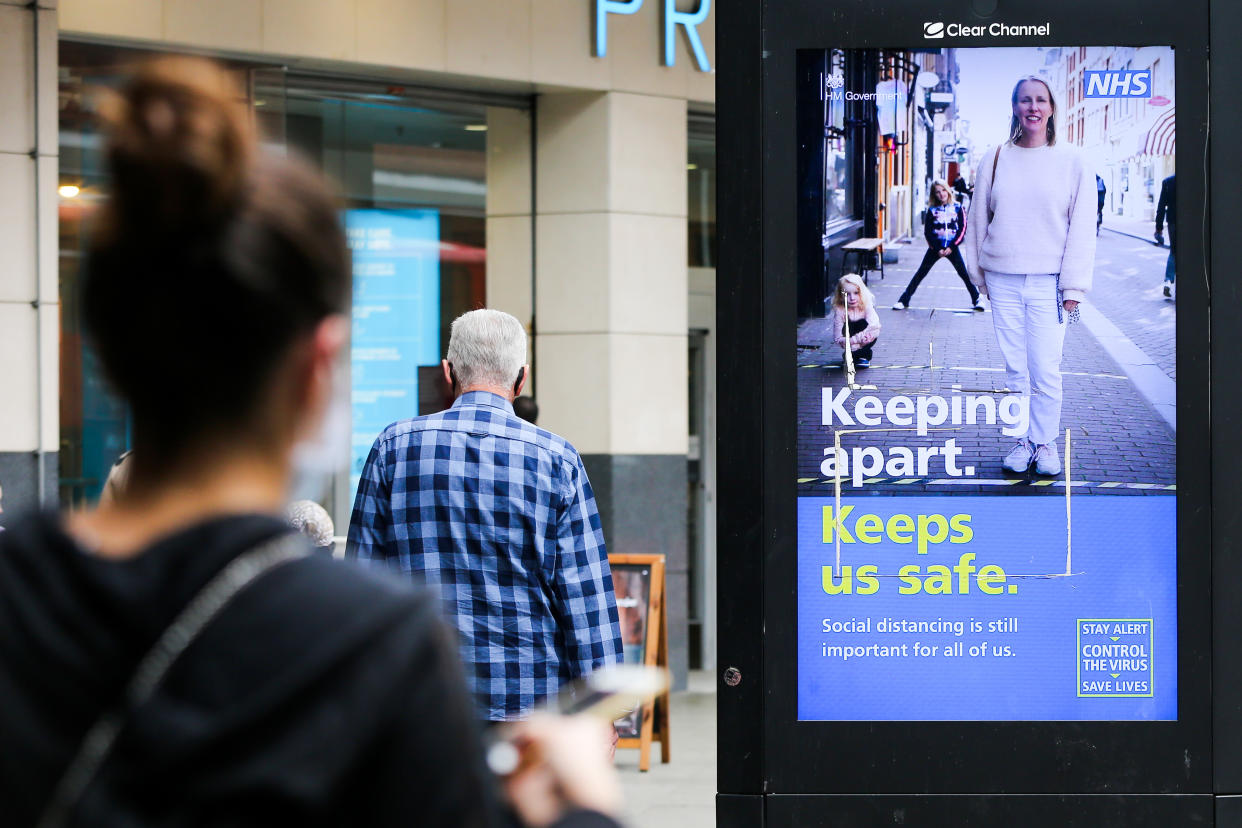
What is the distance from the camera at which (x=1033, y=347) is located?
10.8ft

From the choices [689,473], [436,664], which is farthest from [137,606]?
[689,473]

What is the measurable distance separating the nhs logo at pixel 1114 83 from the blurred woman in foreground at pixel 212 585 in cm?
263

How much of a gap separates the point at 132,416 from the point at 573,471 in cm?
263

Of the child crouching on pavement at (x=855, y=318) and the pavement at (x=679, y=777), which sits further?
the pavement at (x=679, y=777)

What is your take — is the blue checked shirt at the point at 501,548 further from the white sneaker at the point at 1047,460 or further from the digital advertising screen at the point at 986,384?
the white sneaker at the point at 1047,460

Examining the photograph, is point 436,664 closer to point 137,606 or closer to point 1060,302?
point 137,606

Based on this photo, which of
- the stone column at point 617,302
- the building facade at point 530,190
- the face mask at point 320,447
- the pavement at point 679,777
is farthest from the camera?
the stone column at point 617,302

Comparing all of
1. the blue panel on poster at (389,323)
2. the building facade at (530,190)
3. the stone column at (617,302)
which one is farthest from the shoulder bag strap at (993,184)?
the blue panel on poster at (389,323)

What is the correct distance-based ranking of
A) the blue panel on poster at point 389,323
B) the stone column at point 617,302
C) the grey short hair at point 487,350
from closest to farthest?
the grey short hair at point 487,350
the blue panel on poster at point 389,323
the stone column at point 617,302

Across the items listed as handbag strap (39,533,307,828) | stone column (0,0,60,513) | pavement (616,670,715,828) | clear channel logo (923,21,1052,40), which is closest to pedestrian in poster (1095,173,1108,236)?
clear channel logo (923,21,1052,40)

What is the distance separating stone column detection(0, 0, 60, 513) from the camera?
7645 millimetres

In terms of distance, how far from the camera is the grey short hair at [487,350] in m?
3.82

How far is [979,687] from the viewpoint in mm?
3262

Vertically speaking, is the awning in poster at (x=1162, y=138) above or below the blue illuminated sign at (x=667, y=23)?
below
